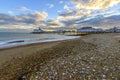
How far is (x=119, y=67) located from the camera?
6730 millimetres

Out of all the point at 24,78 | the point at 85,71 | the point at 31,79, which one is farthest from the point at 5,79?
the point at 85,71

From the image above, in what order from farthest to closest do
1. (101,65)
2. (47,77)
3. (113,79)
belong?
(101,65) < (47,77) < (113,79)

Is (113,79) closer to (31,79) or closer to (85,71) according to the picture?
(85,71)

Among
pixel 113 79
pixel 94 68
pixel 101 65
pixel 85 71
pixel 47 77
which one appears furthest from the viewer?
pixel 101 65

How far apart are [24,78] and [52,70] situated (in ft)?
4.58

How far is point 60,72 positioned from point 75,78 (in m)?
0.93

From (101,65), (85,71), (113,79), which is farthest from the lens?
(101,65)

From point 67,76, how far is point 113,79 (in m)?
1.94

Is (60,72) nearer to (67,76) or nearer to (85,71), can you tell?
(67,76)

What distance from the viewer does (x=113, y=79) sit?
5559mm

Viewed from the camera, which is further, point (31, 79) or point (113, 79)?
point (31, 79)

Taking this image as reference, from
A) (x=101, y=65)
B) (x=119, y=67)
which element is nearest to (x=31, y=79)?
(x=101, y=65)

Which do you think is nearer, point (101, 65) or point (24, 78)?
point (24, 78)

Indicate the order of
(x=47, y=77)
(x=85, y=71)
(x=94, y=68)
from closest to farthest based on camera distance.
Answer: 1. (x=47, y=77)
2. (x=85, y=71)
3. (x=94, y=68)
